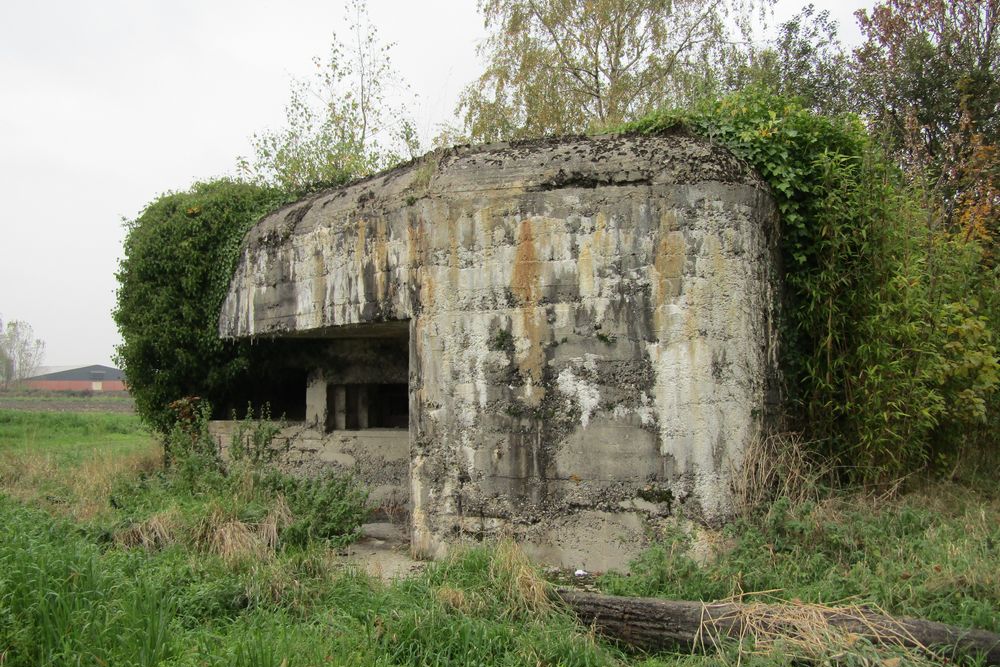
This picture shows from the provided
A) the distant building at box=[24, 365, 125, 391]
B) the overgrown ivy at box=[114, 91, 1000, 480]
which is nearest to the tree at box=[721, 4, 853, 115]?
the overgrown ivy at box=[114, 91, 1000, 480]

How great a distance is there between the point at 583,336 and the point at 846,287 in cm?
187

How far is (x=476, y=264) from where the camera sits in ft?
18.0

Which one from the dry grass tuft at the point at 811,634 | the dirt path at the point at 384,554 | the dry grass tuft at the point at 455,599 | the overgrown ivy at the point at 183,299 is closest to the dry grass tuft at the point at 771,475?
the dry grass tuft at the point at 811,634

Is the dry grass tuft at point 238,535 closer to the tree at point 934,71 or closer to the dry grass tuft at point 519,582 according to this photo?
the dry grass tuft at point 519,582

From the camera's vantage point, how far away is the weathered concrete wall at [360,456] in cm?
722

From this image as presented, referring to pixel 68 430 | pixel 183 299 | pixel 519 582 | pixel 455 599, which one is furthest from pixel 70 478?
pixel 68 430

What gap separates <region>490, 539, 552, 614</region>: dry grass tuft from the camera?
13.9ft

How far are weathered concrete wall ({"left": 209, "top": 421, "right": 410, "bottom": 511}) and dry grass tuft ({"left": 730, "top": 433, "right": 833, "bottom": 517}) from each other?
3016 mm

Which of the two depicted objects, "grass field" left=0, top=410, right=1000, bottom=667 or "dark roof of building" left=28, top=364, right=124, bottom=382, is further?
"dark roof of building" left=28, top=364, right=124, bottom=382

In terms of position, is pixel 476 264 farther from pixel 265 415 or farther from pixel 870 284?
pixel 265 415

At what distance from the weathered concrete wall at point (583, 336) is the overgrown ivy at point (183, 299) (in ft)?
10.9

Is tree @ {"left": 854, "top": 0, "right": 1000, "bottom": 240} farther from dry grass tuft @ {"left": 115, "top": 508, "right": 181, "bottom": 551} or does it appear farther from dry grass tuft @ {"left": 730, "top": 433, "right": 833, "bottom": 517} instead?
dry grass tuft @ {"left": 115, "top": 508, "right": 181, "bottom": 551}

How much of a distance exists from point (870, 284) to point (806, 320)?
0.47 m

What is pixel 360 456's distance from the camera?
7445mm
